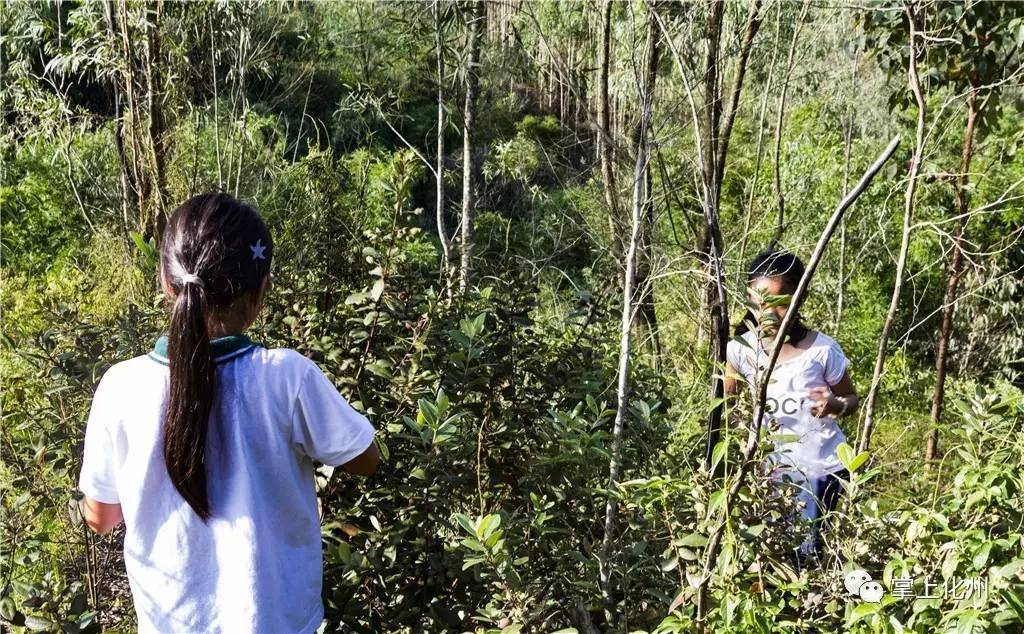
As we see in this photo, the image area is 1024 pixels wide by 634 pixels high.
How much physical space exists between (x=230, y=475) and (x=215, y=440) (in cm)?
6

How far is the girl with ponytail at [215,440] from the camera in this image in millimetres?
1330

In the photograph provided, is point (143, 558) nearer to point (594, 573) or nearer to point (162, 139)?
point (594, 573)

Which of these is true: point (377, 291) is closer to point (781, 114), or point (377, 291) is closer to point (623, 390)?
point (623, 390)

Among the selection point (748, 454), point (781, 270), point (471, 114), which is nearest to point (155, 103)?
point (471, 114)

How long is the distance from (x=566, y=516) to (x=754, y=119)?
8.88 metres

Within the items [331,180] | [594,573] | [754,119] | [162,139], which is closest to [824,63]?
[754,119]

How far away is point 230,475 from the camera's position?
4.42 ft

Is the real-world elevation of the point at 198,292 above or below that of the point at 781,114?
above

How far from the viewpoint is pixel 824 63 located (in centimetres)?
937

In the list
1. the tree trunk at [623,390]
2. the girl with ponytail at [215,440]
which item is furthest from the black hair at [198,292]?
the tree trunk at [623,390]

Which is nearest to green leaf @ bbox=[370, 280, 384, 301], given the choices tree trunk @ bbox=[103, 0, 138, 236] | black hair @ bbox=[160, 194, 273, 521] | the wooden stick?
black hair @ bbox=[160, 194, 273, 521]

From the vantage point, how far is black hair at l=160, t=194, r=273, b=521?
51.6 inches

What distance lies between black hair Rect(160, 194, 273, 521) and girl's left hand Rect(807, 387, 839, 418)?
181cm

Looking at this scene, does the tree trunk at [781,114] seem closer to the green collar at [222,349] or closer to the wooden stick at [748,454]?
the wooden stick at [748,454]
